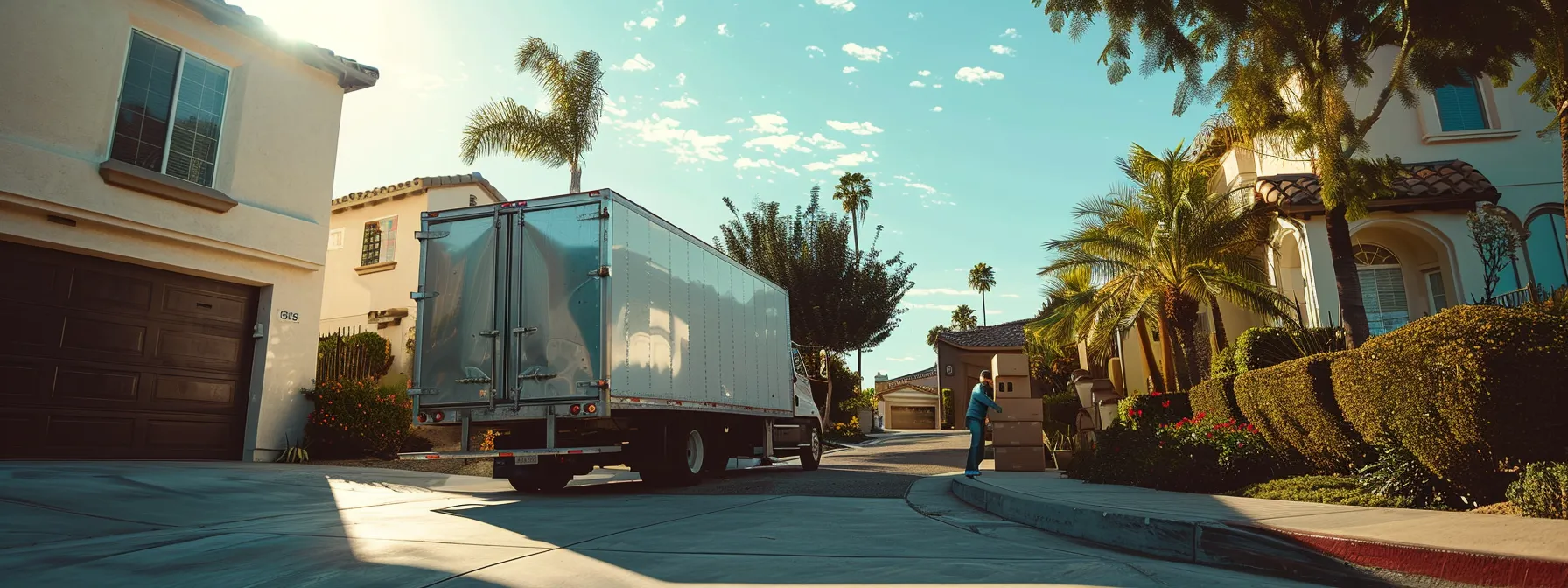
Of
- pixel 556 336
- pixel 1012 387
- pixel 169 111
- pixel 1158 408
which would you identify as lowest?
pixel 1158 408

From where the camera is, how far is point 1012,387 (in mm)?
14391

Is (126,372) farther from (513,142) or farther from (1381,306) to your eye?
(1381,306)

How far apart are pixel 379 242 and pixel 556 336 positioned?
16063 mm

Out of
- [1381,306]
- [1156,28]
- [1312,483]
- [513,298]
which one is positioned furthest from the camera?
[1381,306]

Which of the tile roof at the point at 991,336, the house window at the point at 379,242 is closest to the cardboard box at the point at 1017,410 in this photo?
the house window at the point at 379,242

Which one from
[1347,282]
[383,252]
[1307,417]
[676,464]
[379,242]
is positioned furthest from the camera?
[379,242]

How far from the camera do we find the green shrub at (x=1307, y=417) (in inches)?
303

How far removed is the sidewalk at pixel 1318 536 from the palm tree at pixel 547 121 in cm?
1842

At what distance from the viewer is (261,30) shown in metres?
13.5

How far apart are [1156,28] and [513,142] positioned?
16.4 metres

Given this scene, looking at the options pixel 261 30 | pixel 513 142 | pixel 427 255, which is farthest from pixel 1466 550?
pixel 513 142

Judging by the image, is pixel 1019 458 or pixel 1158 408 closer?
pixel 1019 458

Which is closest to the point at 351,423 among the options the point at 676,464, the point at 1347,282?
the point at 676,464

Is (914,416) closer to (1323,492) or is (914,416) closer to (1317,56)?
(1317,56)
